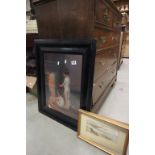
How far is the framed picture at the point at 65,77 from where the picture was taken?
1.08 m


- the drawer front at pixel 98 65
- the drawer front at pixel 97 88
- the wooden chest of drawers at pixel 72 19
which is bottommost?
the drawer front at pixel 97 88

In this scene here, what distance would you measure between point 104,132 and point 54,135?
390 mm

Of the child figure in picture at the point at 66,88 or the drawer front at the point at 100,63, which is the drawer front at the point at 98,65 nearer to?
the drawer front at the point at 100,63

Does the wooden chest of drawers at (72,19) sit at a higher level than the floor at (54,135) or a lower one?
higher

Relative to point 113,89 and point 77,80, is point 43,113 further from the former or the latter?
point 113,89

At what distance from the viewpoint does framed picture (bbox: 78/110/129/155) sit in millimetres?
930

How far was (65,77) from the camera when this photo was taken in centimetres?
123

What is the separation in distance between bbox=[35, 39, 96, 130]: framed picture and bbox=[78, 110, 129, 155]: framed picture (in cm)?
10

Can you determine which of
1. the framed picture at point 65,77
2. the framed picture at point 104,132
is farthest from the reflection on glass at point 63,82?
the framed picture at point 104,132

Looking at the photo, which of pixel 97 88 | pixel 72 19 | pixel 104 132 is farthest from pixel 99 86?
pixel 72 19

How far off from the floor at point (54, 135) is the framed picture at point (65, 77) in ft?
0.25

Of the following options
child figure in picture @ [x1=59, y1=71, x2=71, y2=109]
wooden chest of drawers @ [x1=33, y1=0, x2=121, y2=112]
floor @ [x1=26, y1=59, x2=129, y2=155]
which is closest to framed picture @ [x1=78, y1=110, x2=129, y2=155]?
floor @ [x1=26, y1=59, x2=129, y2=155]
